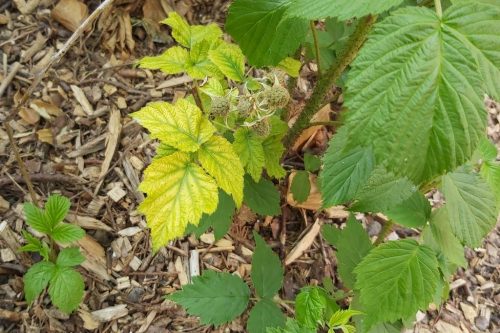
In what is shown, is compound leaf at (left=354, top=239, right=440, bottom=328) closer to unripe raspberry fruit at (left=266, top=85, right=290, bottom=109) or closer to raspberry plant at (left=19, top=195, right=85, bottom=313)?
unripe raspberry fruit at (left=266, top=85, right=290, bottom=109)

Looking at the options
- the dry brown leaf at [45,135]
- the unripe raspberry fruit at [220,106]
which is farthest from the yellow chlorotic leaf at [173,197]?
the dry brown leaf at [45,135]

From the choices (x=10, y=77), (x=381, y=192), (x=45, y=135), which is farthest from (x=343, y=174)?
(x=10, y=77)

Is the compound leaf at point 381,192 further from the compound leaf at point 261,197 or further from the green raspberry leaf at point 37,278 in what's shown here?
the green raspberry leaf at point 37,278

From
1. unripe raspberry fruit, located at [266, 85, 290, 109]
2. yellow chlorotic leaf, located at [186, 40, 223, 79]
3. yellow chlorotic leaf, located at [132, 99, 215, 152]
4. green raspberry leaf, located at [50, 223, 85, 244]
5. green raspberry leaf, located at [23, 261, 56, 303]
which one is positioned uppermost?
yellow chlorotic leaf, located at [186, 40, 223, 79]

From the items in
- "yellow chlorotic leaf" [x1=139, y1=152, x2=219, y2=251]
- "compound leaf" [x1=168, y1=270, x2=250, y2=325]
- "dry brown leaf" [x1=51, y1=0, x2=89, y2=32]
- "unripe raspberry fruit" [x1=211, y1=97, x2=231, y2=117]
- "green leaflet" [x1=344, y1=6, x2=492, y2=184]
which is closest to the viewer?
"green leaflet" [x1=344, y1=6, x2=492, y2=184]

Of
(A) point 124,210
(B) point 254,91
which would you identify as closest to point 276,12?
(B) point 254,91

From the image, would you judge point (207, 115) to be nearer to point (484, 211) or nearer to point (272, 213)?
point (272, 213)

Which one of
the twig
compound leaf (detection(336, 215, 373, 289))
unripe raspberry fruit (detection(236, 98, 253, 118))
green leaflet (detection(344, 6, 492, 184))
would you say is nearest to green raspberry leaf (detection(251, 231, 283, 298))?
compound leaf (detection(336, 215, 373, 289))

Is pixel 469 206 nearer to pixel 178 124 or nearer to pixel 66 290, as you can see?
pixel 178 124
